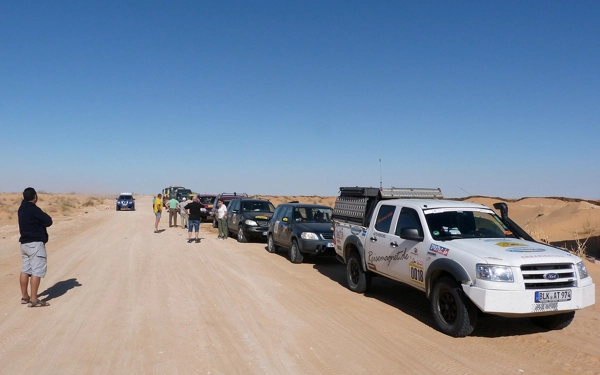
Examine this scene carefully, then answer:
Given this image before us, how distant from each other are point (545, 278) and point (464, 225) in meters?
1.83

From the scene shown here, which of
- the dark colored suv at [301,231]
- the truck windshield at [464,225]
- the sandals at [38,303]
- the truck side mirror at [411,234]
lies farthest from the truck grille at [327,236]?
the sandals at [38,303]

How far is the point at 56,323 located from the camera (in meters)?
7.14

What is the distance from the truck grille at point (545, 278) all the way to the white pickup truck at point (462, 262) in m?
0.01

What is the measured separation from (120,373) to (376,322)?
378 cm

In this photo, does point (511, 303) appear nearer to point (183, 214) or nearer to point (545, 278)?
point (545, 278)

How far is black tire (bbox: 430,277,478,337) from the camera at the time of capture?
6.48 meters

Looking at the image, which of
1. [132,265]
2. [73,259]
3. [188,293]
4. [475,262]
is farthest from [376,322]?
[73,259]

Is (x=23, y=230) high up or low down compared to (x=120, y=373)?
up

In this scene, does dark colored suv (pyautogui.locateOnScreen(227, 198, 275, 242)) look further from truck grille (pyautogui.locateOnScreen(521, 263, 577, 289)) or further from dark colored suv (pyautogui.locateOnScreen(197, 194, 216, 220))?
truck grille (pyautogui.locateOnScreen(521, 263, 577, 289))

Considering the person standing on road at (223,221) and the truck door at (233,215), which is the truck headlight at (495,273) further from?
the person standing on road at (223,221)

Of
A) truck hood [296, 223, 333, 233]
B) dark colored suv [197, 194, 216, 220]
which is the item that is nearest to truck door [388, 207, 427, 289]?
truck hood [296, 223, 333, 233]

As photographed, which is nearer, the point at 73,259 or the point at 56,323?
the point at 56,323

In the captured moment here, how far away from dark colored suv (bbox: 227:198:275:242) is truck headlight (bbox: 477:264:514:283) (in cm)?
1272

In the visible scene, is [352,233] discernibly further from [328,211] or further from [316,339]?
[328,211]
